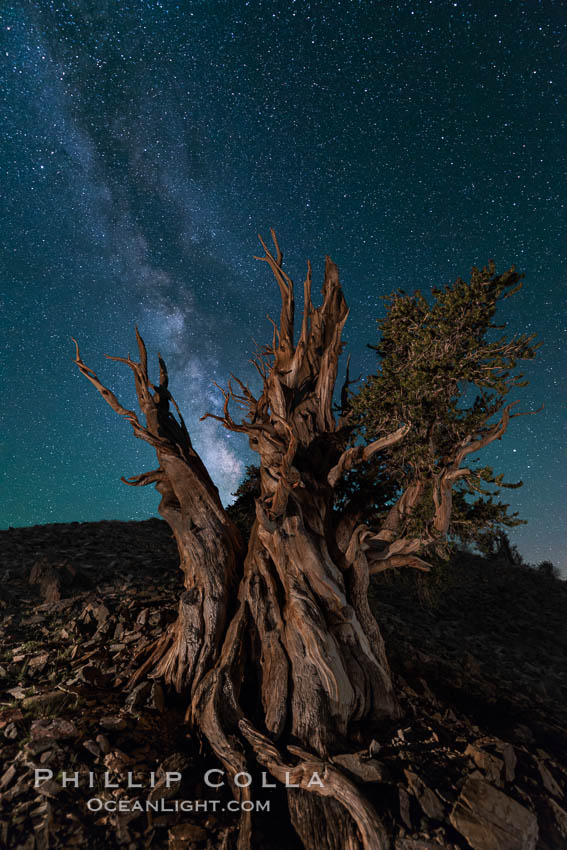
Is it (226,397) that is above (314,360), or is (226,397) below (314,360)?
below

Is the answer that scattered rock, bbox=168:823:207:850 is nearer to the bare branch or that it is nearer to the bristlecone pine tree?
the bristlecone pine tree

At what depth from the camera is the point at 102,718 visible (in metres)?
5.48

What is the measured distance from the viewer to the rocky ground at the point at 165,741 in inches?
172

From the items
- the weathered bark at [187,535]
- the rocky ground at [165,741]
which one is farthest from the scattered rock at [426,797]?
the weathered bark at [187,535]

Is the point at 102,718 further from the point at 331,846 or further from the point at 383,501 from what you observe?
the point at 383,501

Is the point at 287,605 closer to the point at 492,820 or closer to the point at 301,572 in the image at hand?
the point at 301,572

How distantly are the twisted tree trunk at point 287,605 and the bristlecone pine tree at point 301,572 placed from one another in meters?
0.02

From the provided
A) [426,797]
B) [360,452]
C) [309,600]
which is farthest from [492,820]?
[360,452]

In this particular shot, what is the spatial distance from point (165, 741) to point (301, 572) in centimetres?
312

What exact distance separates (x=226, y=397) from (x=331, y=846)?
22.5 ft

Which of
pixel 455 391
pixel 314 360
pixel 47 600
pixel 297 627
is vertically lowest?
pixel 297 627

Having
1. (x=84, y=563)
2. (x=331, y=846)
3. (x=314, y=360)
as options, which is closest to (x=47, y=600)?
(x=84, y=563)

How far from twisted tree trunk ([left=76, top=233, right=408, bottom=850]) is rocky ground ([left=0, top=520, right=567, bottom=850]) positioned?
1.30 ft

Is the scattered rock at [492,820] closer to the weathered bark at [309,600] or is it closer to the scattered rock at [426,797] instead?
the scattered rock at [426,797]
